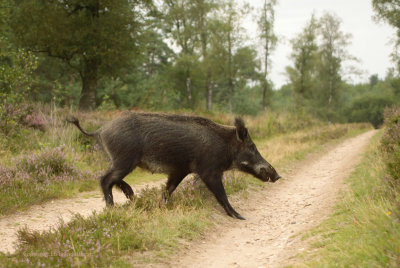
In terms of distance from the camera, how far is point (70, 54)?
1816 cm

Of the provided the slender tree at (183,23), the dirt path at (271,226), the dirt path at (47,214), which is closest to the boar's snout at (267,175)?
the dirt path at (271,226)

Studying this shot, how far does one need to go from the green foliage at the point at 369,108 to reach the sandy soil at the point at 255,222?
35469mm

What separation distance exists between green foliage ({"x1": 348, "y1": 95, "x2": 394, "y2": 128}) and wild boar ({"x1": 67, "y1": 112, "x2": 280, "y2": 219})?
125ft

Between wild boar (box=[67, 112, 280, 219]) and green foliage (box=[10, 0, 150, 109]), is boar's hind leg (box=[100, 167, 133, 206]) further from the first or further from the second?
green foliage (box=[10, 0, 150, 109])

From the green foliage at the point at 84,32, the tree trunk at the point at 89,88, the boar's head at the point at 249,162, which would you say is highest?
the green foliage at the point at 84,32

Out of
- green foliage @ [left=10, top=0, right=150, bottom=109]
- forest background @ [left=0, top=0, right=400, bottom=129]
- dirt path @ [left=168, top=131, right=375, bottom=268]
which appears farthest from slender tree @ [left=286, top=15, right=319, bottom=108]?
dirt path @ [left=168, top=131, right=375, bottom=268]

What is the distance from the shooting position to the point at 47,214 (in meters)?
5.83

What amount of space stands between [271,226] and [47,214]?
12.5 feet

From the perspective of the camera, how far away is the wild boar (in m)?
5.41

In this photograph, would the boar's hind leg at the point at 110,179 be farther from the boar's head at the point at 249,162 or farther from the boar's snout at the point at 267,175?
the boar's snout at the point at 267,175

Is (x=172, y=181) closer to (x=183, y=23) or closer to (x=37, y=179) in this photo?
(x=37, y=179)

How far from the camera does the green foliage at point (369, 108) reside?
40.4 metres

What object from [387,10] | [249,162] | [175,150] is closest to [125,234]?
[175,150]

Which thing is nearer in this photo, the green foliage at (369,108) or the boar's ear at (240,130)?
the boar's ear at (240,130)
